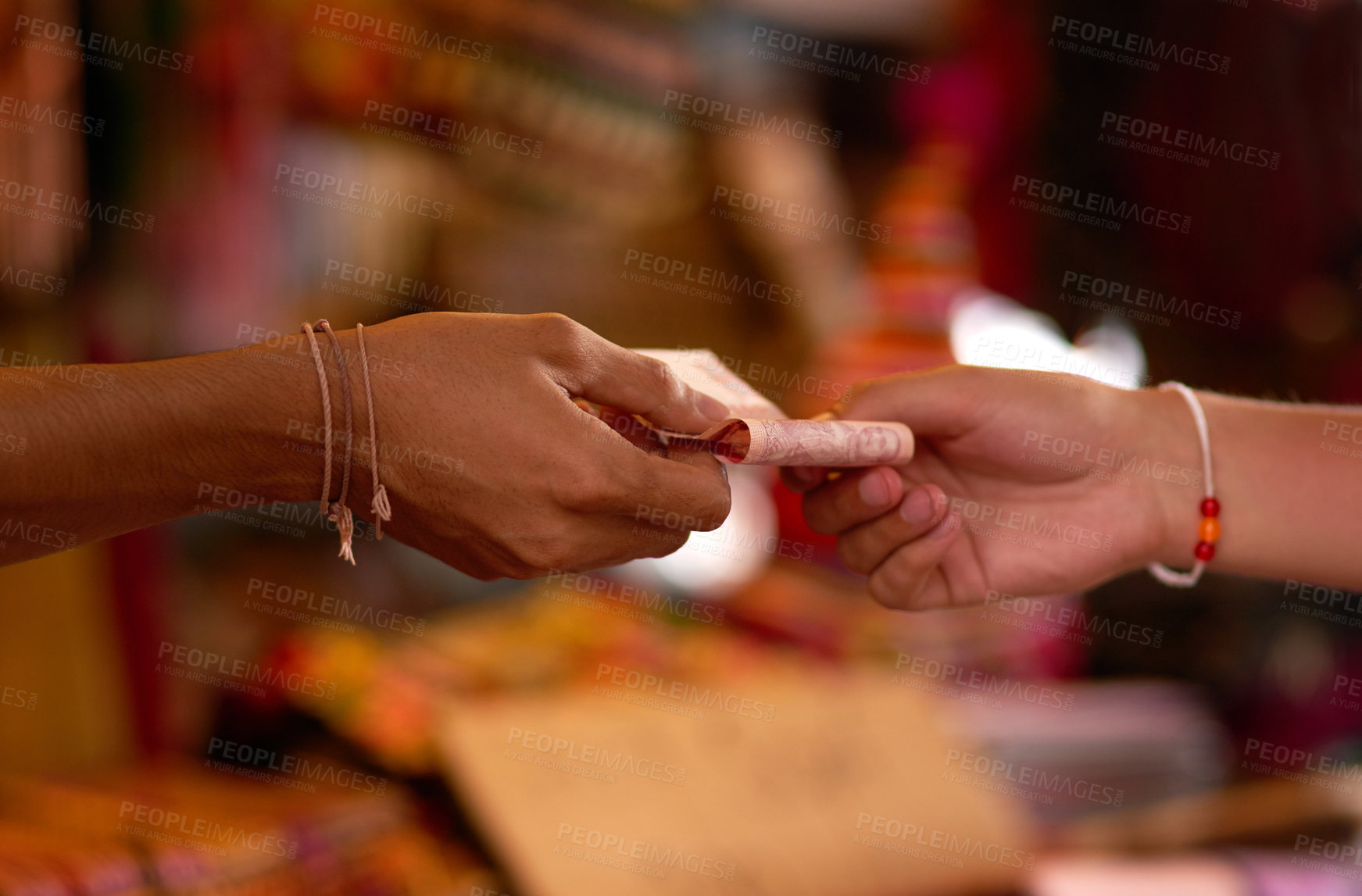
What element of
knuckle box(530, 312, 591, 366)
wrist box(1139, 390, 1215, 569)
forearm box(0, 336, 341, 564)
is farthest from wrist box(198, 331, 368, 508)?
wrist box(1139, 390, 1215, 569)

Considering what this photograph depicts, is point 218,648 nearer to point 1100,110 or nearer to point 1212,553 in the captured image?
point 1212,553

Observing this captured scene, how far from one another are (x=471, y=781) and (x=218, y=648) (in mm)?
902

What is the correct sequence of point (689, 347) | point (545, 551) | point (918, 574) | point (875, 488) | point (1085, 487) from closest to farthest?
point (545, 551), point (875, 488), point (918, 574), point (1085, 487), point (689, 347)

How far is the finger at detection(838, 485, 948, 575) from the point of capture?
1.32 metres

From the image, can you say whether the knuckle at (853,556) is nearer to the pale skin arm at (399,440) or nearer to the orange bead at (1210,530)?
the pale skin arm at (399,440)

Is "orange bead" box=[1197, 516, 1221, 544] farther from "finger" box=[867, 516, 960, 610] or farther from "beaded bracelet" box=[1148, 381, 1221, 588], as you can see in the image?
"finger" box=[867, 516, 960, 610]

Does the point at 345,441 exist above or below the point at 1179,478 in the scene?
below

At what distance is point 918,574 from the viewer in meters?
1.39

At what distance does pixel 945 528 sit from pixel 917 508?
2.2 inches

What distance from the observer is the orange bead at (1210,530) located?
1434mm

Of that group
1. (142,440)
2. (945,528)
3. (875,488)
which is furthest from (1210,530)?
(142,440)

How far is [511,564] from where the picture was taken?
1.11 m

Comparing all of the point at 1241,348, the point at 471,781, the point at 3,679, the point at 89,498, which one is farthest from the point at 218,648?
the point at 1241,348

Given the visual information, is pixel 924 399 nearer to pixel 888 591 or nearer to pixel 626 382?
pixel 888 591
